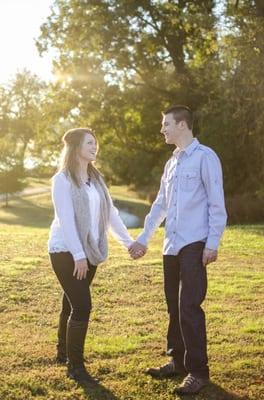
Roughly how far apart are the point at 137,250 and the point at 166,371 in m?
1.20

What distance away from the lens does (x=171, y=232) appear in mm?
5422

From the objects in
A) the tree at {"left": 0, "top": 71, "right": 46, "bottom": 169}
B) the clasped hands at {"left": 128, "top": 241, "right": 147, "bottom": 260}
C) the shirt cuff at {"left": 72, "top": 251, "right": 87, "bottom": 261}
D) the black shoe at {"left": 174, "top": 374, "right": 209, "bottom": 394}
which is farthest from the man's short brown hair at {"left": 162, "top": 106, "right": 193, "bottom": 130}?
the tree at {"left": 0, "top": 71, "right": 46, "bottom": 169}

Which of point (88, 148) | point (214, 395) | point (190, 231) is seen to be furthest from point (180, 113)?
point (214, 395)

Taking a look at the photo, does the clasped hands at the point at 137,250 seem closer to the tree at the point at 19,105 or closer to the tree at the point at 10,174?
the tree at the point at 10,174

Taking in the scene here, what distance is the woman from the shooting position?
5406 mm

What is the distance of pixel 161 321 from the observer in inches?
316

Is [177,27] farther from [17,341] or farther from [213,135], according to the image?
[17,341]

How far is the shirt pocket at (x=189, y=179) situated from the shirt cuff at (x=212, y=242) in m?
0.48

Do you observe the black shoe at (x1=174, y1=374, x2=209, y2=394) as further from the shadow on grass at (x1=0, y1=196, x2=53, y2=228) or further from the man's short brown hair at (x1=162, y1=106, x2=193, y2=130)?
the shadow on grass at (x1=0, y1=196, x2=53, y2=228)

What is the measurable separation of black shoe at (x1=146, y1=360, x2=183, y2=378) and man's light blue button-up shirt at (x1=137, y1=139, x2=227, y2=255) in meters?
1.14

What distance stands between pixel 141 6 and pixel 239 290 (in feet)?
73.7

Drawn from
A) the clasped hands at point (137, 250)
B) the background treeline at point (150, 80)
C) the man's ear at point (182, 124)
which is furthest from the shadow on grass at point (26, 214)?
the man's ear at point (182, 124)

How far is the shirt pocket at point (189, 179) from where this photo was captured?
5.32 meters

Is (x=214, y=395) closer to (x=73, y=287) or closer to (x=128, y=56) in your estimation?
(x=73, y=287)
